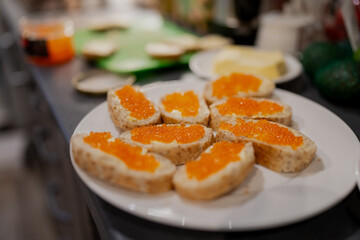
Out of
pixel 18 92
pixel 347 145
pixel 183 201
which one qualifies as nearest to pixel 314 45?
pixel 347 145

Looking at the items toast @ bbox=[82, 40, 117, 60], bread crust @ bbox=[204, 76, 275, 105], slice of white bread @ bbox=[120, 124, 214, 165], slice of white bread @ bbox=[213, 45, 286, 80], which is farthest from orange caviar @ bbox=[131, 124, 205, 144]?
toast @ bbox=[82, 40, 117, 60]

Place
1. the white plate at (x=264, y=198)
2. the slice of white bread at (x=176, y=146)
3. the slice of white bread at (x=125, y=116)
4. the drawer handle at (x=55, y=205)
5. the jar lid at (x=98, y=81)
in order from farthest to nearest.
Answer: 1. the drawer handle at (x=55, y=205)
2. the jar lid at (x=98, y=81)
3. the slice of white bread at (x=125, y=116)
4. the slice of white bread at (x=176, y=146)
5. the white plate at (x=264, y=198)

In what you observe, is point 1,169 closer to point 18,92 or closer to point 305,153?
point 18,92

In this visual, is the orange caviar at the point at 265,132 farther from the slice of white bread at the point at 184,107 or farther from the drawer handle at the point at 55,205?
the drawer handle at the point at 55,205

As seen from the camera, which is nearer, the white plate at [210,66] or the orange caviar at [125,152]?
the orange caviar at [125,152]

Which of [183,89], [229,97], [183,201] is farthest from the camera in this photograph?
[183,89]

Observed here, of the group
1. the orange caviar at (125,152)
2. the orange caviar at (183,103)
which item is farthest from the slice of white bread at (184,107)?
the orange caviar at (125,152)

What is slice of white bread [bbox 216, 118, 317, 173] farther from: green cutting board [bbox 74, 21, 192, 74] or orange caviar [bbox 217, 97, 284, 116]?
green cutting board [bbox 74, 21, 192, 74]

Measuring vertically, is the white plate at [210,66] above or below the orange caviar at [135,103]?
below
